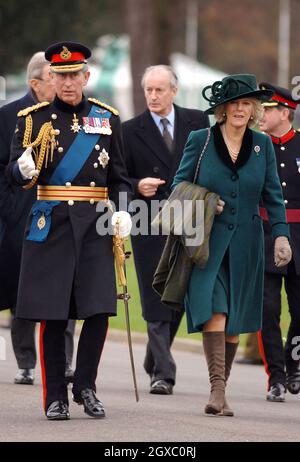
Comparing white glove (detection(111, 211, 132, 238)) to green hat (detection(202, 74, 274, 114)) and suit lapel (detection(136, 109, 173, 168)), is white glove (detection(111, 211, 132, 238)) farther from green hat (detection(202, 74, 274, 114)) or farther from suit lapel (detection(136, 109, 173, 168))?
suit lapel (detection(136, 109, 173, 168))

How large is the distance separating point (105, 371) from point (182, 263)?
3.56 metres

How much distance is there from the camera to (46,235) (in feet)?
30.1

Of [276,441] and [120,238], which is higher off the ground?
[120,238]

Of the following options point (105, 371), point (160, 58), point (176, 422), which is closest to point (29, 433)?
point (176, 422)

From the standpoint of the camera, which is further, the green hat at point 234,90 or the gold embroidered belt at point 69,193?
the green hat at point 234,90

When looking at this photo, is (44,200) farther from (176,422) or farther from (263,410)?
(263,410)

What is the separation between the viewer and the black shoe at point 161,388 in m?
11.2

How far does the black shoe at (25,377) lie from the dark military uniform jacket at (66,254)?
2193 millimetres

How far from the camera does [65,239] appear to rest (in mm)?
9195

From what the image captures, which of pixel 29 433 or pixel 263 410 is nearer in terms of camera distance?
pixel 29 433

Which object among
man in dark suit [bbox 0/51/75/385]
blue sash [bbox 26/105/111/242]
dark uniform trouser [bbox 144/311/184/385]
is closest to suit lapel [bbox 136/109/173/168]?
man in dark suit [bbox 0/51/75/385]

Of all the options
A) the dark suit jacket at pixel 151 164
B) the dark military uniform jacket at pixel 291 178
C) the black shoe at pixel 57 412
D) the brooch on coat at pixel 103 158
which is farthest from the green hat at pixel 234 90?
the dark suit jacket at pixel 151 164

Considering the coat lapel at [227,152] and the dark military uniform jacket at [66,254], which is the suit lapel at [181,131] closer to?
the coat lapel at [227,152]

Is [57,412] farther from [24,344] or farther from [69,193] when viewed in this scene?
[24,344]
